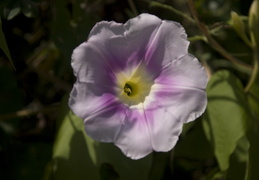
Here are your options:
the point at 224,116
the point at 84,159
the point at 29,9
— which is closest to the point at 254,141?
the point at 224,116

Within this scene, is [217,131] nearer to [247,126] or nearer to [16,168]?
[247,126]

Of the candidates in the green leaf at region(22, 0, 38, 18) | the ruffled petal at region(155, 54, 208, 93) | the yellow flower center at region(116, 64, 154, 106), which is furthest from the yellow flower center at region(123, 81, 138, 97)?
the green leaf at region(22, 0, 38, 18)

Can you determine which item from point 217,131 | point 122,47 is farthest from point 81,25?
point 217,131

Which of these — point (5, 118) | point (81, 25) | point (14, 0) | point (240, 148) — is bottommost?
point (240, 148)

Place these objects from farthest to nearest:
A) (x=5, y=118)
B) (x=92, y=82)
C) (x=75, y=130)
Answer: (x=5, y=118) < (x=75, y=130) < (x=92, y=82)

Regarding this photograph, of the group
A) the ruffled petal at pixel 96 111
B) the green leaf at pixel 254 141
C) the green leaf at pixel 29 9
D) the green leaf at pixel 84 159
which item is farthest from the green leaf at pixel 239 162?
the green leaf at pixel 29 9

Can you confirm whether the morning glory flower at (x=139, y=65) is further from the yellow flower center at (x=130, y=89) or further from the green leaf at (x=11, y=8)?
the green leaf at (x=11, y=8)

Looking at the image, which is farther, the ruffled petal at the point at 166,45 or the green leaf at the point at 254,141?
the green leaf at the point at 254,141
